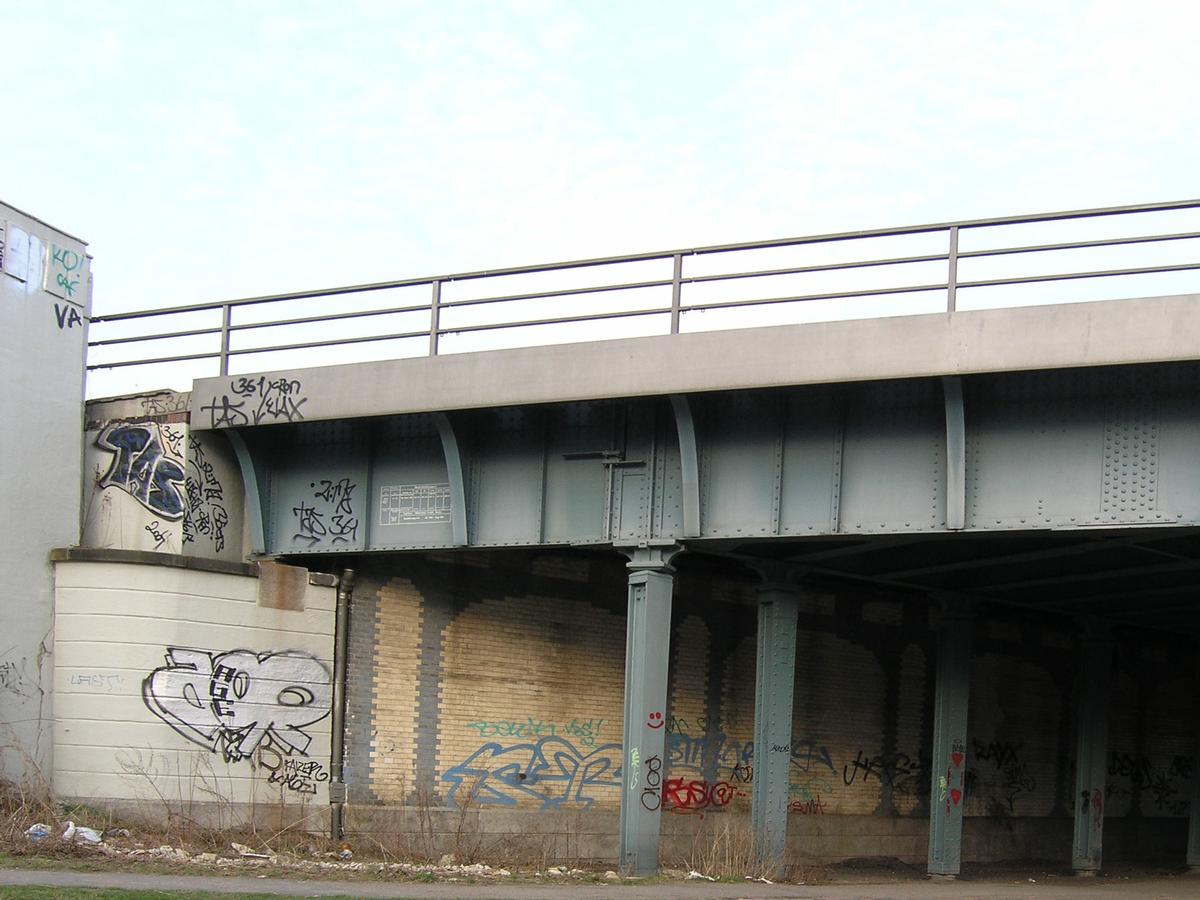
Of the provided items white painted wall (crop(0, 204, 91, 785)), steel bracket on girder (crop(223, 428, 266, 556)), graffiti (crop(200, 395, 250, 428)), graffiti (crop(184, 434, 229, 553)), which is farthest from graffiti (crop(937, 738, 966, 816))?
white painted wall (crop(0, 204, 91, 785))

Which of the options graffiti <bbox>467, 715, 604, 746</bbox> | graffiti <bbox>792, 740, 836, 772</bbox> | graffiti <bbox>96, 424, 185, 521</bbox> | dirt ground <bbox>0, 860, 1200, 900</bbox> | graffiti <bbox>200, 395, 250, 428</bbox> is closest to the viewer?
dirt ground <bbox>0, 860, 1200, 900</bbox>

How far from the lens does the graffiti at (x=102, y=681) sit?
17.2m

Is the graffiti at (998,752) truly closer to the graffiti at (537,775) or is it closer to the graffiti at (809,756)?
the graffiti at (809,756)

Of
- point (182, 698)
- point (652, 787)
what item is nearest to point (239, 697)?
point (182, 698)

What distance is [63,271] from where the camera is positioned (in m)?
18.3

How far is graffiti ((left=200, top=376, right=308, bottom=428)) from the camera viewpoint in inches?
722

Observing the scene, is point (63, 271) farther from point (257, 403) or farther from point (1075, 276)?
point (1075, 276)

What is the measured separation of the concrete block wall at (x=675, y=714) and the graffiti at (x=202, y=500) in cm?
197

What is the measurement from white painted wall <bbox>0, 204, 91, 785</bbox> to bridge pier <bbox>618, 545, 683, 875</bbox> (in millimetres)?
6753

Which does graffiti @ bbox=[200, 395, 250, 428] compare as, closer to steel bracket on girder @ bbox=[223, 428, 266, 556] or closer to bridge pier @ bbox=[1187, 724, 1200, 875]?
steel bracket on girder @ bbox=[223, 428, 266, 556]

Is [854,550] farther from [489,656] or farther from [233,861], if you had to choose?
[233,861]

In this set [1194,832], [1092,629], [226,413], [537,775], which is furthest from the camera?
[1194,832]

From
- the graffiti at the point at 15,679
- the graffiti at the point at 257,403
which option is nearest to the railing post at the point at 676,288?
the graffiti at the point at 257,403

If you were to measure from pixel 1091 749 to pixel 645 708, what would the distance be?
13412mm
